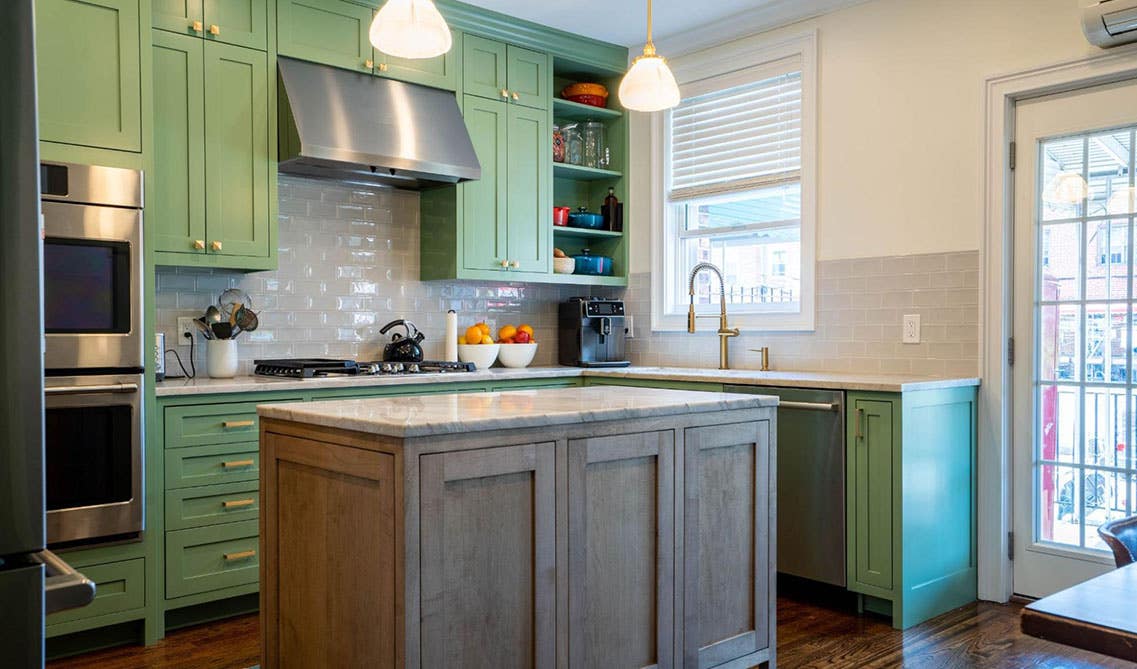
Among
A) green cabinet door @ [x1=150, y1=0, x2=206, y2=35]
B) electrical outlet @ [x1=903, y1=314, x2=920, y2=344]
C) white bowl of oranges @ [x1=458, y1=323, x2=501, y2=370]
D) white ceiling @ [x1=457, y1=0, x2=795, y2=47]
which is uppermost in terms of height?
white ceiling @ [x1=457, y1=0, x2=795, y2=47]

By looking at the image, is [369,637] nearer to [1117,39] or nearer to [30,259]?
[30,259]

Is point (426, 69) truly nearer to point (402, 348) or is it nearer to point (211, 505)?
point (402, 348)

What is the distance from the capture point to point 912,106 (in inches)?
155

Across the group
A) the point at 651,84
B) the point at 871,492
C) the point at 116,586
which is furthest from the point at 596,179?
the point at 116,586

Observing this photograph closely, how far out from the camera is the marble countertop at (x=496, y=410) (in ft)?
6.39

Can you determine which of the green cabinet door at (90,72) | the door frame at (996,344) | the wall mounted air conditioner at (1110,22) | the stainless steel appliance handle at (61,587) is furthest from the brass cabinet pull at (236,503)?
the wall mounted air conditioner at (1110,22)

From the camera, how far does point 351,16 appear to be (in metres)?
4.11

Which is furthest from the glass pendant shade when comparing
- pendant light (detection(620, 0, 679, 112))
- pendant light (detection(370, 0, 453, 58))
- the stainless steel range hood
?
the stainless steel range hood

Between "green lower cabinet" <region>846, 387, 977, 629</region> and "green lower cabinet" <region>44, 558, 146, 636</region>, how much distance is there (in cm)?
265

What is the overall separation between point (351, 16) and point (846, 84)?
233cm

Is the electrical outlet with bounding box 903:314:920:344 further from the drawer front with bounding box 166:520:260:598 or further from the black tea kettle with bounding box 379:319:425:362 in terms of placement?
the drawer front with bounding box 166:520:260:598

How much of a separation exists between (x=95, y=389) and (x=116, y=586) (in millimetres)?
702

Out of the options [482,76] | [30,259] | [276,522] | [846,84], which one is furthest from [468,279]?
[30,259]

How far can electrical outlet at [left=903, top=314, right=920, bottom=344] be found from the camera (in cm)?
390
